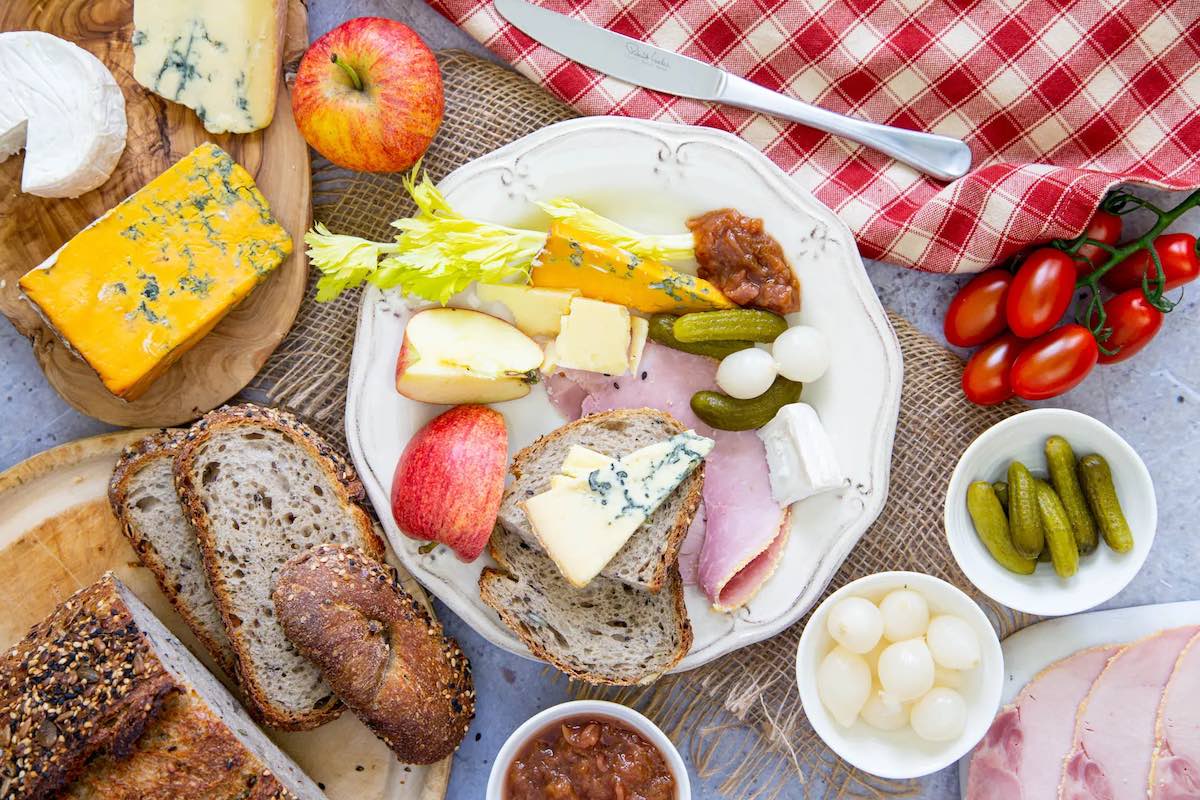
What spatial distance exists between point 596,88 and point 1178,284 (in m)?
1.79

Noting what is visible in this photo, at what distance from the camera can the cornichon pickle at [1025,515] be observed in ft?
8.55

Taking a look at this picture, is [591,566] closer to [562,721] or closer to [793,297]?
[562,721]

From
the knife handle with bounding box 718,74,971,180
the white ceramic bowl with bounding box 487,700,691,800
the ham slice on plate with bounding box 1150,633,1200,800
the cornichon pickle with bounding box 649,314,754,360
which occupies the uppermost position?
the knife handle with bounding box 718,74,971,180

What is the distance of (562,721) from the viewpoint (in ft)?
8.89

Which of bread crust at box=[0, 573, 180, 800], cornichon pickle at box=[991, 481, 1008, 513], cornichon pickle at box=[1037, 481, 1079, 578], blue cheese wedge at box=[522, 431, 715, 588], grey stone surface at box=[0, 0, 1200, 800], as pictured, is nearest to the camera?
bread crust at box=[0, 573, 180, 800]

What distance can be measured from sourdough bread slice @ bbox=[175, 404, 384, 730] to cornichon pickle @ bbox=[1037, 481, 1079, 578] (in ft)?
6.16

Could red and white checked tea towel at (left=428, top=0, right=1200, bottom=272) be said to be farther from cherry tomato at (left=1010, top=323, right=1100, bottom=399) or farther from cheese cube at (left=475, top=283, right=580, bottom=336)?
cheese cube at (left=475, top=283, right=580, bottom=336)

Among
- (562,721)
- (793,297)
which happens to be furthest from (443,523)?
(793,297)

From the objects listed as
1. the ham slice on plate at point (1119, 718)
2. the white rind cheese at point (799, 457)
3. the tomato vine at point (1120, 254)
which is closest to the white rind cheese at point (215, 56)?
the white rind cheese at point (799, 457)

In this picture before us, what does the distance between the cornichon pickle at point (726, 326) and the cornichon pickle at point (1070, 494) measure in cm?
86

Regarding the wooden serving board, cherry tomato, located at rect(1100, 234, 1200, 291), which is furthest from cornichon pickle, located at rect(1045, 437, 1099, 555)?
the wooden serving board

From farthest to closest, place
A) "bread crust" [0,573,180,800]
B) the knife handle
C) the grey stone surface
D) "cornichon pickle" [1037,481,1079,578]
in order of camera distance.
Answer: the grey stone surface < the knife handle < "cornichon pickle" [1037,481,1079,578] < "bread crust" [0,573,180,800]

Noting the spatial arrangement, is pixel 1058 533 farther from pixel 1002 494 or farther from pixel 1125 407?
pixel 1125 407

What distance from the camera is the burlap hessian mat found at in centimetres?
283
